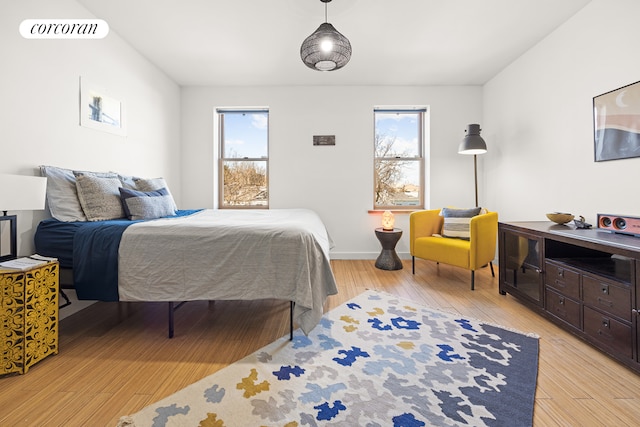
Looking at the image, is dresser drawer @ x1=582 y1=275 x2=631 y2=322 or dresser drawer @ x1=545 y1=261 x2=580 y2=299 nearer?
dresser drawer @ x1=582 y1=275 x2=631 y2=322

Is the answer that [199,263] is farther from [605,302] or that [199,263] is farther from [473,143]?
[473,143]

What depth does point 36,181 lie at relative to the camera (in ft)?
5.29

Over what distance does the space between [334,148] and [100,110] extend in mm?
2832

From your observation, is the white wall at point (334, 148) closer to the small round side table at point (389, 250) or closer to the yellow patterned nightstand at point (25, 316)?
the small round side table at point (389, 250)

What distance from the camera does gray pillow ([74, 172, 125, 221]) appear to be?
2113mm

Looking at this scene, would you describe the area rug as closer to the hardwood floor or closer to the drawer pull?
the hardwood floor

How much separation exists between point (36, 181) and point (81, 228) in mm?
400

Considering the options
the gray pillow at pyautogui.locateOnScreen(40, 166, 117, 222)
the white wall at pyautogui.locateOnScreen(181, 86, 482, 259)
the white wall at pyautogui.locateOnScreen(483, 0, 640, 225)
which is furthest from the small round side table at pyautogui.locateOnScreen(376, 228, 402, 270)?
the gray pillow at pyautogui.locateOnScreen(40, 166, 117, 222)

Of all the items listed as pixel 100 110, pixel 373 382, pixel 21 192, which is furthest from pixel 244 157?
pixel 373 382

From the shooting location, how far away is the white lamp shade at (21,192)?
1454mm

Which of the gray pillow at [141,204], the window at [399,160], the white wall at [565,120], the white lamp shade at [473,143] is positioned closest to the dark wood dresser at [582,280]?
the white wall at [565,120]

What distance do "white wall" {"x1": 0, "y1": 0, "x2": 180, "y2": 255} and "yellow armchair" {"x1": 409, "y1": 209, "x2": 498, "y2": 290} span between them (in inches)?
138

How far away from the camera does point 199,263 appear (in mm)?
1806

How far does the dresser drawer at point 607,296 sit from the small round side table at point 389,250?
1.95 meters
